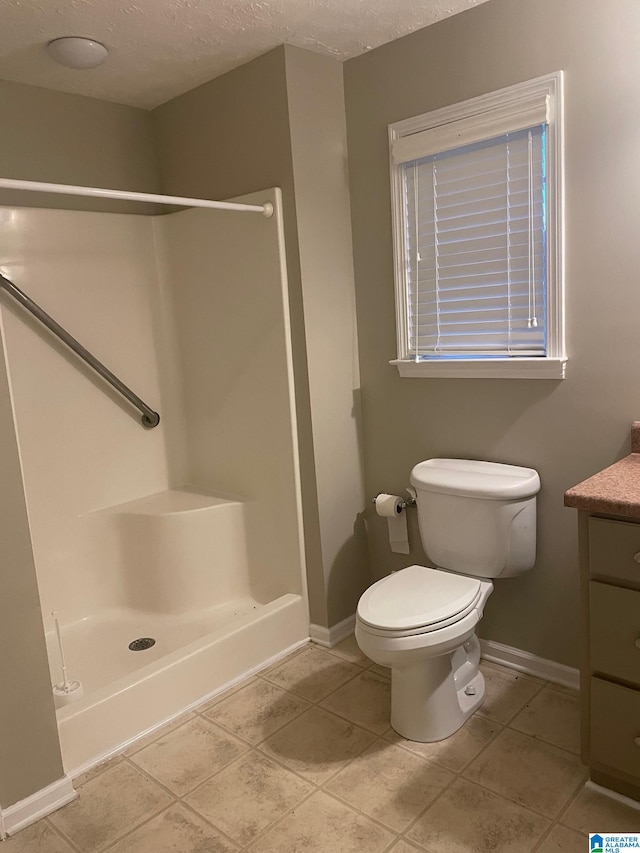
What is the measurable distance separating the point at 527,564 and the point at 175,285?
181 centimetres

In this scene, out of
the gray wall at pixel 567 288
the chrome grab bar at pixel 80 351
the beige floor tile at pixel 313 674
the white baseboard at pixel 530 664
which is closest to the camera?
the gray wall at pixel 567 288

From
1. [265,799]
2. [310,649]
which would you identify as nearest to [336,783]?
[265,799]

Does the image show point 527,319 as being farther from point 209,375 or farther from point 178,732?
point 178,732

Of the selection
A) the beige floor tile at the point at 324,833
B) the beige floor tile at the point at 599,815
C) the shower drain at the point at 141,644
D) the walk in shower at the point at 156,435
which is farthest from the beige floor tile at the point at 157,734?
the beige floor tile at the point at 599,815

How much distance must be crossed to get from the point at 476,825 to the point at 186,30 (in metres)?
2.42

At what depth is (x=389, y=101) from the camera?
238cm

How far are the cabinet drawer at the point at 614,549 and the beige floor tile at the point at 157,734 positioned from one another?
4.52 ft

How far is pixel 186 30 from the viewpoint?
7.03ft

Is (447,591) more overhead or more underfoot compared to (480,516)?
more underfoot

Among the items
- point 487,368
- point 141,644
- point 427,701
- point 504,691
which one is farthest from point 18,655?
point 487,368

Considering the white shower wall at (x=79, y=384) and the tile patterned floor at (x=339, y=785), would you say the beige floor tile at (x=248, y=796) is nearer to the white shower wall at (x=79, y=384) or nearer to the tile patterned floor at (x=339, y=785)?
the tile patterned floor at (x=339, y=785)

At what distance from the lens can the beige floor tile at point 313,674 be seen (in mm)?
2365

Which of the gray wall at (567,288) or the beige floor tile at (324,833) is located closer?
the beige floor tile at (324,833)

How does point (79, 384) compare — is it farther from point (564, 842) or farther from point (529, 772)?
point (564, 842)
